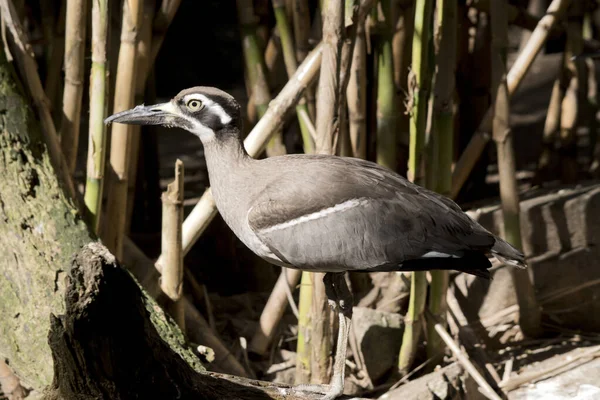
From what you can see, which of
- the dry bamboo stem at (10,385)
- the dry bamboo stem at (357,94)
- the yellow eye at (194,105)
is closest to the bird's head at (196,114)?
the yellow eye at (194,105)

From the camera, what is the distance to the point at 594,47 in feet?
12.9

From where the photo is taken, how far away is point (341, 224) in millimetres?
2277

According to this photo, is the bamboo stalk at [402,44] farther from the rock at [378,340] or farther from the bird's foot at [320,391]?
the bird's foot at [320,391]

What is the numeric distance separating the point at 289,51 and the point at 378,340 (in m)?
1.11

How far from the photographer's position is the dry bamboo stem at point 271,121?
2688 millimetres

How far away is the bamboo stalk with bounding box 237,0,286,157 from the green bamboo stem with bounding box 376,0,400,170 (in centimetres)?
40

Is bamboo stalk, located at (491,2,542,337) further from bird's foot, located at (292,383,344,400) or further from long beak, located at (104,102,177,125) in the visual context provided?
long beak, located at (104,102,177,125)

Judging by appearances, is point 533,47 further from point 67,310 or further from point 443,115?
point 67,310

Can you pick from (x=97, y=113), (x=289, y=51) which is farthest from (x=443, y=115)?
(x=97, y=113)

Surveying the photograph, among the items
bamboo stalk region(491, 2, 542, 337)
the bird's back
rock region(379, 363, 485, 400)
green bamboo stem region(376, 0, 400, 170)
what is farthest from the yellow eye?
rock region(379, 363, 485, 400)

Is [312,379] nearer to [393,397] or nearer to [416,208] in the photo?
[393,397]

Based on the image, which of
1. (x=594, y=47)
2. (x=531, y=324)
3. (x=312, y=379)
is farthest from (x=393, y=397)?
(x=594, y=47)

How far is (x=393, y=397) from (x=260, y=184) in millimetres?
1055

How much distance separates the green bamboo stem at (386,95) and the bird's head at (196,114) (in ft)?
2.44
